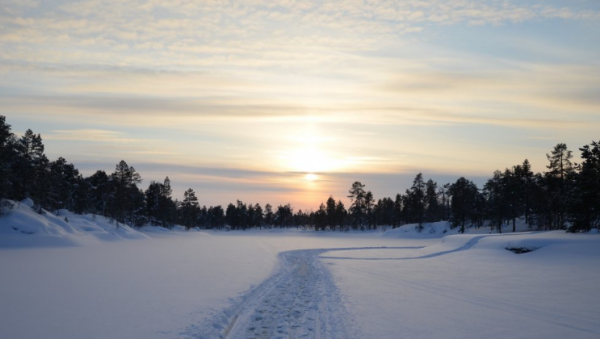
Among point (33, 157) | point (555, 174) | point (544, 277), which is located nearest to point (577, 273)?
point (544, 277)

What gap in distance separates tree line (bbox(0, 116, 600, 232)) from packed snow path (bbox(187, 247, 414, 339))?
112 feet

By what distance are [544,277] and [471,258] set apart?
11.6m

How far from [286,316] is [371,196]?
133 m

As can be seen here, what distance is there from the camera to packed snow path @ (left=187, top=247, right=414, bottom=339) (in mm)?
11492

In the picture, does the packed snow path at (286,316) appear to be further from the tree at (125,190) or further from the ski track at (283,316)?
the tree at (125,190)

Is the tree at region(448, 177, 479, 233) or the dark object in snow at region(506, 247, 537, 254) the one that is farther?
the tree at region(448, 177, 479, 233)

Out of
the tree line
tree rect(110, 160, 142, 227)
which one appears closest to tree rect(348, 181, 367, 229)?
the tree line

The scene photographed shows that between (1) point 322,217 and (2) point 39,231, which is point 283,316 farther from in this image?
(1) point 322,217

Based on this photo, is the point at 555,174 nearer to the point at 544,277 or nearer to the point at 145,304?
the point at 544,277

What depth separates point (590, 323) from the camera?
1273cm

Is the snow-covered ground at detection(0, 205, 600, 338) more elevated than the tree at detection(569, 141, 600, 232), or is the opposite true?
the tree at detection(569, 141, 600, 232)

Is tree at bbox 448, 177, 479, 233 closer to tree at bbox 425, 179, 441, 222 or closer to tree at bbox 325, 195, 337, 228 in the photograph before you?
tree at bbox 425, 179, 441, 222

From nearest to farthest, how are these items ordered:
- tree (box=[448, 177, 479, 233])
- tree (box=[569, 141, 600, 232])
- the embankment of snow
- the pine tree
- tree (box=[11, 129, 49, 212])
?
tree (box=[569, 141, 600, 232]) < the embankment of snow < tree (box=[11, 129, 49, 212]) < tree (box=[448, 177, 479, 233]) < the pine tree

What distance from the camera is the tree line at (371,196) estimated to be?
44766 millimetres
